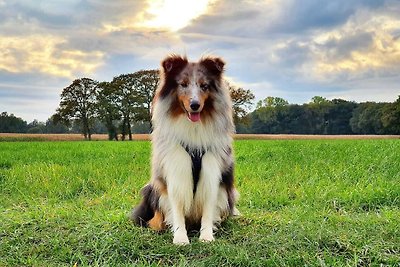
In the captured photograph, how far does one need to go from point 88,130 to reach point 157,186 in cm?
3317

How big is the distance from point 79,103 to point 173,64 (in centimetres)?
3509

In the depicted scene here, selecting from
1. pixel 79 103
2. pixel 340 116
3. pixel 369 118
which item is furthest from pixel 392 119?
pixel 79 103

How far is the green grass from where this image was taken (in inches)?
181

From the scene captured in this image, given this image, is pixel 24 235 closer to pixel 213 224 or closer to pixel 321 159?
pixel 213 224

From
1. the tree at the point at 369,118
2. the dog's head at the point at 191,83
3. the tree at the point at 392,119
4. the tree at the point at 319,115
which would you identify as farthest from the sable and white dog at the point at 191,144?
the tree at the point at 392,119

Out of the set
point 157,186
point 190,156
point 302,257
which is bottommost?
point 302,257

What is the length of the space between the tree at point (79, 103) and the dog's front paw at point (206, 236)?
1329 inches

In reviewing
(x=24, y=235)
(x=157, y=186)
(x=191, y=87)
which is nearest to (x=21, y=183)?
(x=24, y=235)

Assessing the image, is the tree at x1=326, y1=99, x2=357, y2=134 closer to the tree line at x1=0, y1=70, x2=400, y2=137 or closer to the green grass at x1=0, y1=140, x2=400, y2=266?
the tree line at x1=0, y1=70, x2=400, y2=137

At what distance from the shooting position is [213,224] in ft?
17.5

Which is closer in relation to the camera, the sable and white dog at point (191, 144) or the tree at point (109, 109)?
the sable and white dog at point (191, 144)

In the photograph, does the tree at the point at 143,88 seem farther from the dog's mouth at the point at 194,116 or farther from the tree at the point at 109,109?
the dog's mouth at the point at 194,116

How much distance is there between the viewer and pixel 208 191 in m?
5.02

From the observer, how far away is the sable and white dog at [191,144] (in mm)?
4828
